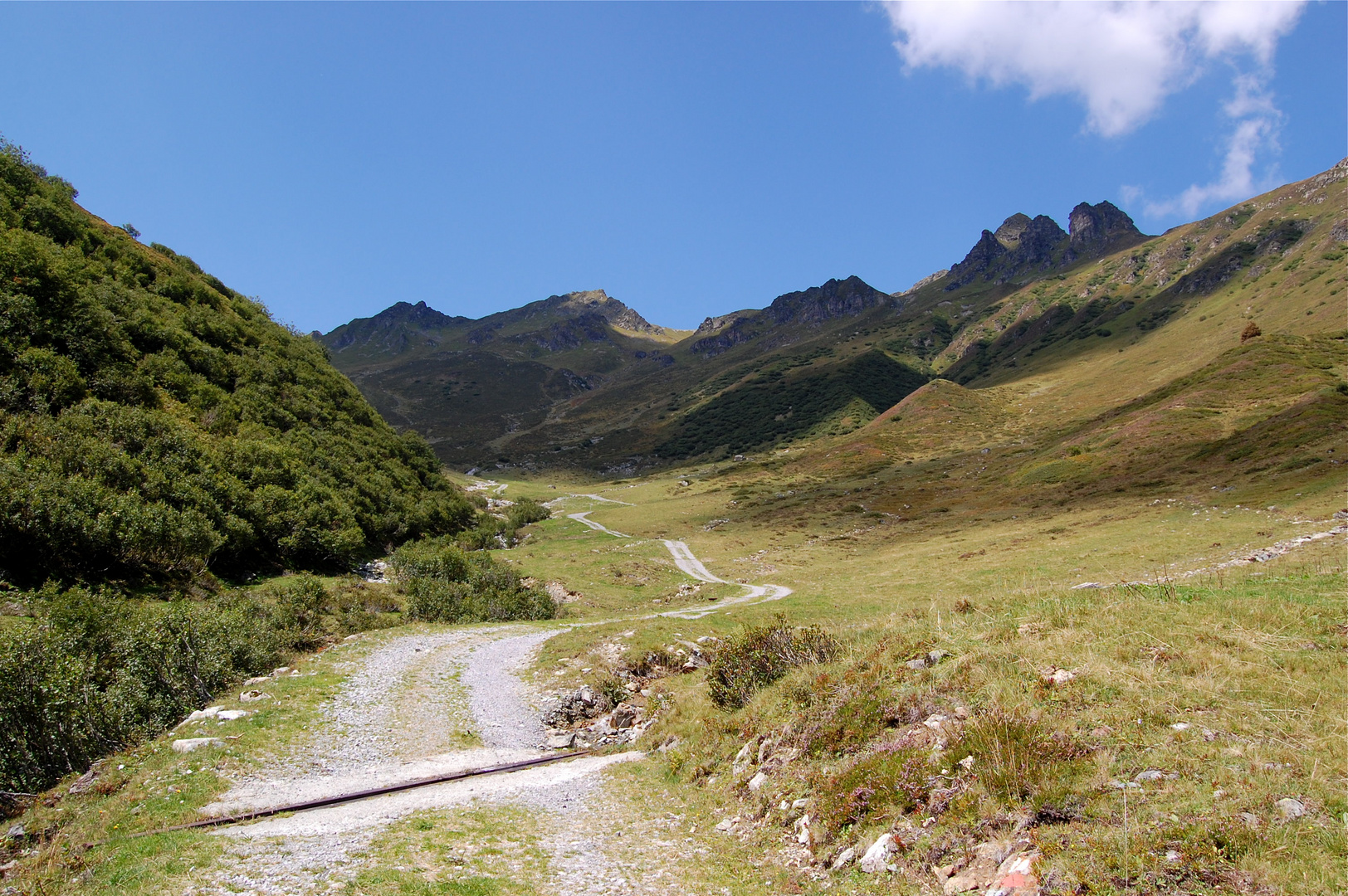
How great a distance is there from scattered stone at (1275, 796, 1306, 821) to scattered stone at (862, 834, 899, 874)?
4.22 m

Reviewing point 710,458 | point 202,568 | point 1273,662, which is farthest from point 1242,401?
point 710,458

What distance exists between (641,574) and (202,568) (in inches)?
1260

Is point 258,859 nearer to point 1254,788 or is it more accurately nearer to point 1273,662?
point 1254,788

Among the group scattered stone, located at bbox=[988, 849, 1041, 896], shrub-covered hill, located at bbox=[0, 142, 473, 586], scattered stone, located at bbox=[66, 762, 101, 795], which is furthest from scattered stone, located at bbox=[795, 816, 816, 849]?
shrub-covered hill, located at bbox=[0, 142, 473, 586]

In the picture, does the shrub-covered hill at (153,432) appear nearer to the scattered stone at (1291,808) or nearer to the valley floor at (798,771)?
the valley floor at (798,771)

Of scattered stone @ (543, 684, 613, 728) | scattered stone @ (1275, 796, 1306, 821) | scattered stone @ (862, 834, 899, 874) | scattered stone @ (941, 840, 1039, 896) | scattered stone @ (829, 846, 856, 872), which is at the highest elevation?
scattered stone @ (1275, 796, 1306, 821)

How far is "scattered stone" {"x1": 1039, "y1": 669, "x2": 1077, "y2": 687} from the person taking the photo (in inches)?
400

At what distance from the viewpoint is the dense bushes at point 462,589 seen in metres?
34.8

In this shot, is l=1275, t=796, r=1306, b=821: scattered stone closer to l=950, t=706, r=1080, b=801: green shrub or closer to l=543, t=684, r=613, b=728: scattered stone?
l=950, t=706, r=1080, b=801: green shrub

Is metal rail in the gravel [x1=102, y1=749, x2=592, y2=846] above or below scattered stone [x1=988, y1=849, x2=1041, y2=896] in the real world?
below

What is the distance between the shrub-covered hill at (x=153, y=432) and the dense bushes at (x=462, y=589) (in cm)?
675

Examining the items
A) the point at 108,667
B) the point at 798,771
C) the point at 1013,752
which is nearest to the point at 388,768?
the point at 108,667

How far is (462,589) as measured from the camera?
37.8 metres

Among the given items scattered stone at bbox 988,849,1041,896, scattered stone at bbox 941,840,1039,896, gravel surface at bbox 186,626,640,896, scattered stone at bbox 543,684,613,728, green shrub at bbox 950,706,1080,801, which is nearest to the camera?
scattered stone at bbox 988,849,1041,896
